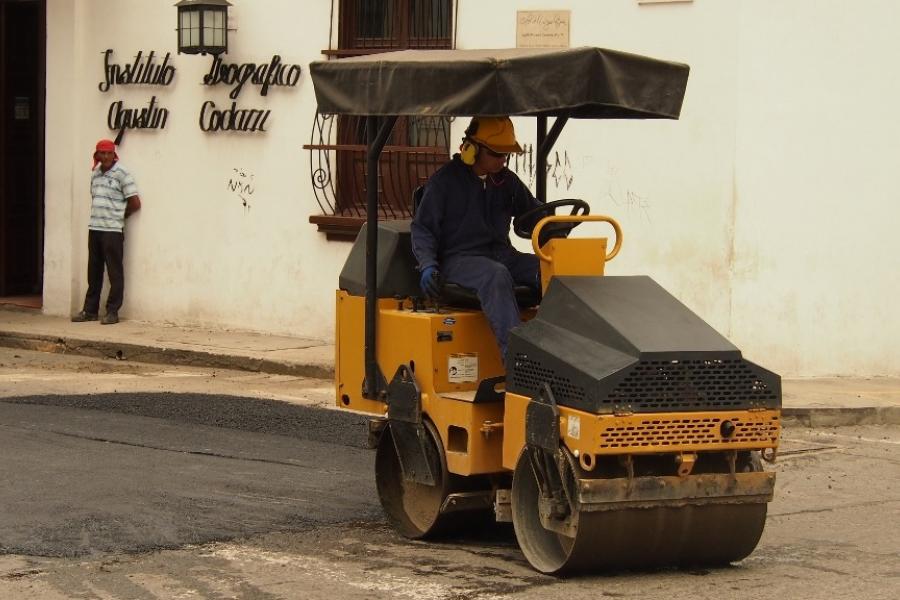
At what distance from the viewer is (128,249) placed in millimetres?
16594

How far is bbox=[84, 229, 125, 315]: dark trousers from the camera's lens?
16.3m

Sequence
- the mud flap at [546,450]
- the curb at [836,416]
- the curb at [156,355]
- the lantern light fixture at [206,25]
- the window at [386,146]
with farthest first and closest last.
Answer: the lantern light fixture at [206,25] → the window at [386,146] → the curb at [156,355] → the curb at [836,416] → the mud flap at [546,450]

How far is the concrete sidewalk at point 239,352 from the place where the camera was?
11586mm

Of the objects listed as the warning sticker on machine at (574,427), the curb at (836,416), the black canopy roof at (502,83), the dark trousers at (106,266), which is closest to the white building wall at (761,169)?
the curb at (836,416)

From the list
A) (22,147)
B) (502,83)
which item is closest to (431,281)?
(502,83)

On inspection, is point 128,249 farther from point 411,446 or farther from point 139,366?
point 411,446

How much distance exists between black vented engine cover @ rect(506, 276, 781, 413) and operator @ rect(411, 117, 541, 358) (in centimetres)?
60

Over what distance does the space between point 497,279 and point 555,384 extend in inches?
29.7

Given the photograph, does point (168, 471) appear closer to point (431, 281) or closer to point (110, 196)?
point (431, 281)

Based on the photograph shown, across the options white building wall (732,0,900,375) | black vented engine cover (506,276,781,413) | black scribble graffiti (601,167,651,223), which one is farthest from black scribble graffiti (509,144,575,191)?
black vented engine cover (506,276,781,413)

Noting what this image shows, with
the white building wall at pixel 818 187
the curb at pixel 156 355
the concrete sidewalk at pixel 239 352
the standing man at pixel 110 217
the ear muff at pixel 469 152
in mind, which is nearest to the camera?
A: the ear muff at pixel 469 152

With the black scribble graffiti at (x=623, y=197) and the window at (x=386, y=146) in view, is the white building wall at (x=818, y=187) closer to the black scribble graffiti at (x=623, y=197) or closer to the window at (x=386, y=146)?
the black scribble graffiti at (x=623, y=197)

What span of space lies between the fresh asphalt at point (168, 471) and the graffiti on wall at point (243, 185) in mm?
3918

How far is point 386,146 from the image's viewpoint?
1470 cm
